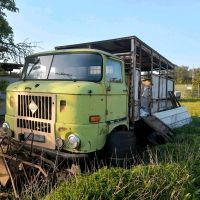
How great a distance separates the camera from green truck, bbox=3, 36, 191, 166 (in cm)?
562

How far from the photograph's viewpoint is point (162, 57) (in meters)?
11.6

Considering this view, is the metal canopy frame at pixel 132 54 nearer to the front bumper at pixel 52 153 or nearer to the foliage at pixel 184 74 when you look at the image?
the front bumper at pixel 52 153

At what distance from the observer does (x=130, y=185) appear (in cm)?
469

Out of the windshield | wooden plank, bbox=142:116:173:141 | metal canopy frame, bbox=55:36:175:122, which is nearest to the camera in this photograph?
the windshield

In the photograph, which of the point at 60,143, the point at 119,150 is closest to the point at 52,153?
the point at 60,143

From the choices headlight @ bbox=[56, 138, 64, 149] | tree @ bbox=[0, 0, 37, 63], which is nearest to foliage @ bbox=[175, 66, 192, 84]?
tree @ bbox=[0, 0, 37, 63]

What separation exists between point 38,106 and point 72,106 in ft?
2.35

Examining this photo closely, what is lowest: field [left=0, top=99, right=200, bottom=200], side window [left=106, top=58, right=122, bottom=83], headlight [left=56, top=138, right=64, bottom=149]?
field [left=0, top=99, right=200, bottom=200]

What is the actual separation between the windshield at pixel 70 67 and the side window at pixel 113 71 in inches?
12.3

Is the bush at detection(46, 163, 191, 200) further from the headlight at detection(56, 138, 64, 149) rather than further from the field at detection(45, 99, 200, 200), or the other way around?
the headlight at detection(56, 138, 64, 149)

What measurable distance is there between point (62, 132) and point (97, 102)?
870 mm

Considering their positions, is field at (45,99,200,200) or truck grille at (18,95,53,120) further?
truck grille at (18,95,53,120)

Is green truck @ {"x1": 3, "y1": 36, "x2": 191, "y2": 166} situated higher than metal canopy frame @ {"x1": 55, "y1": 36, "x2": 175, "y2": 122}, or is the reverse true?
metal canopy frame @ {"x1": 55, "y1": 36, "x2": 175, "y2": 122}

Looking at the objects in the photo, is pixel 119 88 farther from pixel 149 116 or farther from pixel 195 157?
pixel 149 116
